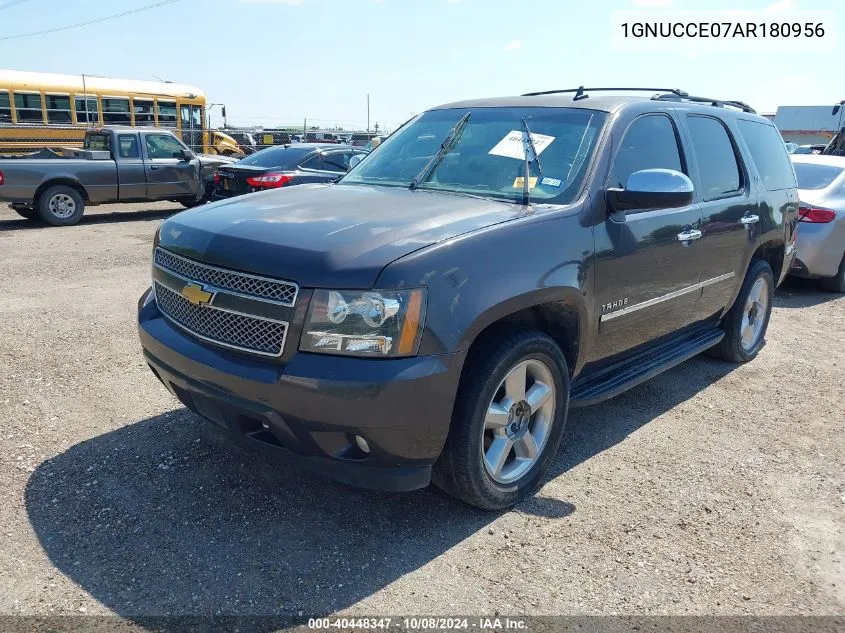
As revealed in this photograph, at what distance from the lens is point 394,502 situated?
3.35 metres

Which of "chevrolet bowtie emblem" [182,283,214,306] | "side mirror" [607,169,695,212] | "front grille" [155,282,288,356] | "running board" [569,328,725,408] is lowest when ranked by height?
"running board" [569,328,725,408]

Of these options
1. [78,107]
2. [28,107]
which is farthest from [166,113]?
[28,107]

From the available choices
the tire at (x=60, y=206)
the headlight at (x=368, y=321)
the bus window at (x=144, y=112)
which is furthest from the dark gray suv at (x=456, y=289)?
the bus window at (x=144, y=112)

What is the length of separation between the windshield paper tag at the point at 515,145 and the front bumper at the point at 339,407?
1.51 m

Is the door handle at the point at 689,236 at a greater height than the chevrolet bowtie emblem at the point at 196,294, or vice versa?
the door handle at the point at 689,236

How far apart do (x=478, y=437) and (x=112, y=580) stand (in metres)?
1.59

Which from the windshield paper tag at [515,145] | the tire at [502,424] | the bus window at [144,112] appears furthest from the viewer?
the bus window at [144,112]

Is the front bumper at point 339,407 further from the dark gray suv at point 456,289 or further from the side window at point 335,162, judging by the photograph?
the side window at point 335,162

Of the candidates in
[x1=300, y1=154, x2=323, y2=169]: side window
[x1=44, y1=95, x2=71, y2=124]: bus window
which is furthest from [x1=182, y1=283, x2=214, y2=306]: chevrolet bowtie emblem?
[x1=44, y1=95, x2=71, y2=124]: bus window

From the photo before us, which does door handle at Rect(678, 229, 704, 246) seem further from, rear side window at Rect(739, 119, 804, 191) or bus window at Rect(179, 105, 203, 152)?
bus window at Rect(179, 105, 203, 152)

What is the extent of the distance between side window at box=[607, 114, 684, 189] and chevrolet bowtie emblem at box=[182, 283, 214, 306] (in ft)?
6.98

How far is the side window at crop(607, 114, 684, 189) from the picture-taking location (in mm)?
3740

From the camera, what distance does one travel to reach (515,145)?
3.79 meters

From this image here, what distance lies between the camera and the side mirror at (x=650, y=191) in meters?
3.45
